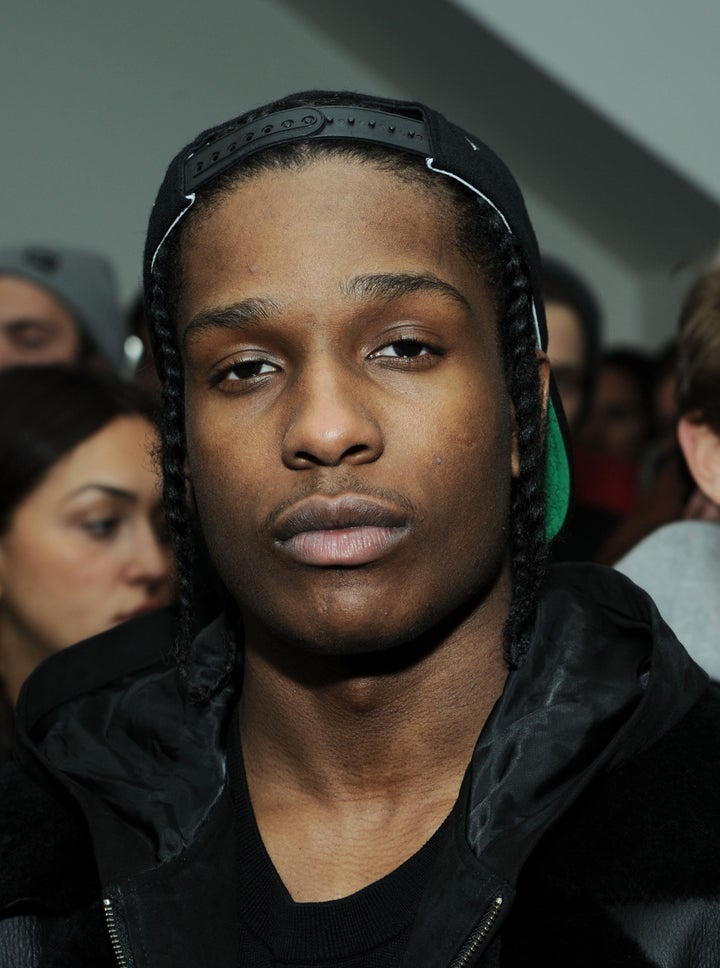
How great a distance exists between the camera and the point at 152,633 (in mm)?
2477

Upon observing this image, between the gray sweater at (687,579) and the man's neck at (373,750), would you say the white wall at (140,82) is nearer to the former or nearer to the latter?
the gray sweater at (687,579)

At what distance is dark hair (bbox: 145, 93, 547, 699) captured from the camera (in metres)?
2.08

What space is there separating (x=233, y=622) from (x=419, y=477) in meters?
0.54

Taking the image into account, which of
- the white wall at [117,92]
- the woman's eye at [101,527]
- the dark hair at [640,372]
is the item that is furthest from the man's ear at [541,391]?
the white wall at [117,92]

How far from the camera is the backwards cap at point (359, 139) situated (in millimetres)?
2068

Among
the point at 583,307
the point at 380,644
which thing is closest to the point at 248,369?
the point at 380,644

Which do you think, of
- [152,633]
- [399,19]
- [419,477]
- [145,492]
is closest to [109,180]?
[399,19]

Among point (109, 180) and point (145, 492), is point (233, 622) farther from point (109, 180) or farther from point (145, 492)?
point (109, 180)

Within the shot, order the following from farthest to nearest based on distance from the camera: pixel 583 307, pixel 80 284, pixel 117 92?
1. pixel 117 92
2. pixel 583 307
3. pixel 80 284

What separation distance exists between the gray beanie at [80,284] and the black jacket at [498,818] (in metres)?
2.51

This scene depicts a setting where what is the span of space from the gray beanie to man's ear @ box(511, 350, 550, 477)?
2.77 m

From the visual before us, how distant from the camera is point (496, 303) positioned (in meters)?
2.14

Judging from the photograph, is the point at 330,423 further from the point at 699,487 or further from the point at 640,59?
the point at 640,59

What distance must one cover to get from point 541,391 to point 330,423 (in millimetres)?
419
